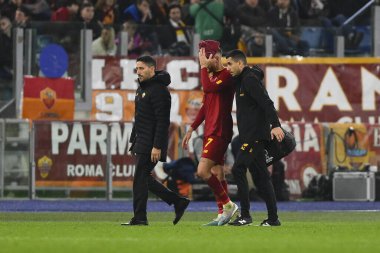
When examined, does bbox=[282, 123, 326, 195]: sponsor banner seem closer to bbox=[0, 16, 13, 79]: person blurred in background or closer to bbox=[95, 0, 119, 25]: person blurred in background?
bbox=[95, 0, 119, 25]: person blurred in background

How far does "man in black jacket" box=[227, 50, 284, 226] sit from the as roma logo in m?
11.7

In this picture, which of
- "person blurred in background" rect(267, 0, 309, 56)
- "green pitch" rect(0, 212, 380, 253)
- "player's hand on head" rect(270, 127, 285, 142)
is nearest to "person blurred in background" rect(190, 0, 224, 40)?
"person blurred in background" rect(267, 0, 309, 56)

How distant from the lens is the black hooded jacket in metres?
17.4

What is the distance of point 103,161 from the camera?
95.1 ft

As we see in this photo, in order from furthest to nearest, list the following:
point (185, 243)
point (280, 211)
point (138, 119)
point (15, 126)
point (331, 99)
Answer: point (331, 99)
point (15, 126)
point (280, 211)
point (138, 119)
point (185, 243)

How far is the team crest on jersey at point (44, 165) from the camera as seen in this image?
94.1 ft

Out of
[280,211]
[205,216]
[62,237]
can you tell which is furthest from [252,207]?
[62,237]

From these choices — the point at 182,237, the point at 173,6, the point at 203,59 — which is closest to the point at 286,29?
the point at 173,6

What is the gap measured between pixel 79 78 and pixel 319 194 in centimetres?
555

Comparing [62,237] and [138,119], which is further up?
[138,119]

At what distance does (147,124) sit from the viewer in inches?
696

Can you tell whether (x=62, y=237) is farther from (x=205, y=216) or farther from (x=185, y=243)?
(x=205, y=216)

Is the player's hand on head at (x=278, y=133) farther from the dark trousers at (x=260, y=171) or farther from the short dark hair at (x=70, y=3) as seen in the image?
the short dark hair at (x=70, y=3)

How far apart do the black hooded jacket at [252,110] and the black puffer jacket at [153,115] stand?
0.91 meters
